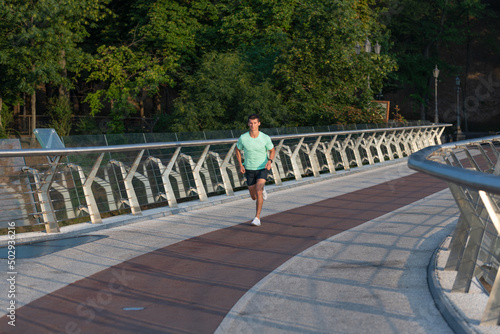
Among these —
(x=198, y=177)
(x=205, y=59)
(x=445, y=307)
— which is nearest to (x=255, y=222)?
(x=198, y=177)

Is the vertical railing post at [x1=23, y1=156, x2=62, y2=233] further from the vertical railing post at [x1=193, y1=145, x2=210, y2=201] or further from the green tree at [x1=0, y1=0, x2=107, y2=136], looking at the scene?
the green tree at [x1=0, y1=0, x2=107, y2=136]

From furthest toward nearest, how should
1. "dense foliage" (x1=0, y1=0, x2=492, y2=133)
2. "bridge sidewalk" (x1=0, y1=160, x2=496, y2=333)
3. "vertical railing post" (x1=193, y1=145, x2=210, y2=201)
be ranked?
"dense foliage" (x1=0, y1=0, x2=492, y2=133)
"vertical railing post" (x1=193, y1=145, x2=210, y2=201)
"bridge sidewalk" (x1=0, y1=160, x2=496, y2=333)

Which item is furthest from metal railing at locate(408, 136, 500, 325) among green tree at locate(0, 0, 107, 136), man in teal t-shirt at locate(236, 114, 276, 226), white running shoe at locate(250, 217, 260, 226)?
green tree at locate(0, 0, 107, 136)

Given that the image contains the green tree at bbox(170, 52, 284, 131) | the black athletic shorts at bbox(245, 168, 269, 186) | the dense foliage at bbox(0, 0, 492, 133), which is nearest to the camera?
the black athletic shorts at bbox(245, 168, 269, 186)

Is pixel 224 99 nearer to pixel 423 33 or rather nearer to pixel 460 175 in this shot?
pixel 460 175

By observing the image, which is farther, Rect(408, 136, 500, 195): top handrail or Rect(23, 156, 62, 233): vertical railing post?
Rect(23, 156, 62, 233): vertical railing post

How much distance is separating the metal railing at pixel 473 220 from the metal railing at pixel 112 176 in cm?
521

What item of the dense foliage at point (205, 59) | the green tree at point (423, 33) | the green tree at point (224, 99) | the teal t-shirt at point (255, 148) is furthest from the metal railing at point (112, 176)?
the green tree at point (423, 33)

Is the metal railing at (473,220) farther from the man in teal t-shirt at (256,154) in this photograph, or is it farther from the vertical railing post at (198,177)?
the vertical railing post at (198,177)

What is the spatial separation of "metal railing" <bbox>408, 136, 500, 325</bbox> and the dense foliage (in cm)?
2519

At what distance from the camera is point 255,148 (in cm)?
1121

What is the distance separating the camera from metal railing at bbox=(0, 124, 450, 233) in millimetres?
9664

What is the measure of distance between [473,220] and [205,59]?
102ft

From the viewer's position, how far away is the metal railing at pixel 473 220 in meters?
4.45
